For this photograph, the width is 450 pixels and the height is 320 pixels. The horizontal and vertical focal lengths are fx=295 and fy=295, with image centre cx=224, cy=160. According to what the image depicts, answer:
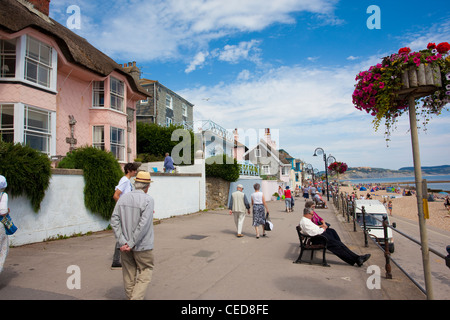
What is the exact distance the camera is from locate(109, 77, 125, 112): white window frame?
16266 millimetres

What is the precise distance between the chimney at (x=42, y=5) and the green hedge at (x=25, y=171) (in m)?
9.99

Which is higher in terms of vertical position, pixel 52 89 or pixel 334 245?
pixel 52 89

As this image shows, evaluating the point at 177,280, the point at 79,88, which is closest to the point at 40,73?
the point at 79,88

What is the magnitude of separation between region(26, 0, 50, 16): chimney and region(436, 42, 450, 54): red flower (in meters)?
16.4

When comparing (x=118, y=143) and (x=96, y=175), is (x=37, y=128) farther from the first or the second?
(x=118, y=143)

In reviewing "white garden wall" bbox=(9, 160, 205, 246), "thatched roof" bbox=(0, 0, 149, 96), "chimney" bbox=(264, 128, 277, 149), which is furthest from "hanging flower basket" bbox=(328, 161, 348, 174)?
"white garden wall" bbox=(9, 160, 205, 246)

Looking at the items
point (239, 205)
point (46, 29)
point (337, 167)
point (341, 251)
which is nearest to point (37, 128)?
point (46, 29)

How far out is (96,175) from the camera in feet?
32.2

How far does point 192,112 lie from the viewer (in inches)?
1460


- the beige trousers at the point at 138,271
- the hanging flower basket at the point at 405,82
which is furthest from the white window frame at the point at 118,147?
the hanging flower basket at the point at 405,82

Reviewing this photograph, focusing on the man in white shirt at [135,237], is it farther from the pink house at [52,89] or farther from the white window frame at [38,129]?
the white window frame at [38,129]

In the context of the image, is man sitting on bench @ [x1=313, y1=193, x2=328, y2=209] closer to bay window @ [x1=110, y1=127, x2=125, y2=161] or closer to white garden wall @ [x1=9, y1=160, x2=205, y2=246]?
bay window @ [x1=110, y1=127, x2=125, y2=161]

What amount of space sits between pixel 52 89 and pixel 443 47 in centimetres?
1323
